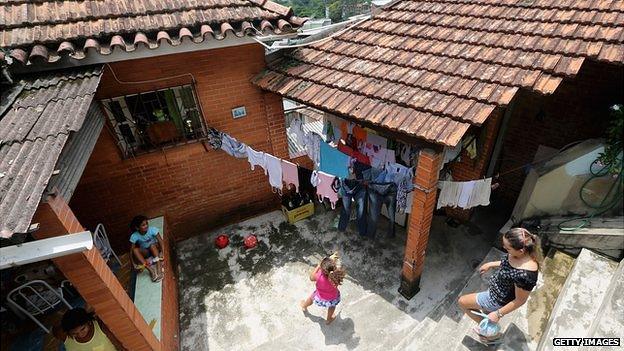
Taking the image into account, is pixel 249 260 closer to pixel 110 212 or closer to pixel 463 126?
pixel 110 212

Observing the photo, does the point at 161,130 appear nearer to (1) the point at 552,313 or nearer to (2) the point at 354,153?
(2) the point at 354,153

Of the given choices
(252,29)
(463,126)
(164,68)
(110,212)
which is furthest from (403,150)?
(110,212)

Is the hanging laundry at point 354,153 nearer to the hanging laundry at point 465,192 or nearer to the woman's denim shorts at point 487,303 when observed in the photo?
the hanging laundry at point 465,192

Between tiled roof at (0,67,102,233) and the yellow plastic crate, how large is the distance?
14.4 feet

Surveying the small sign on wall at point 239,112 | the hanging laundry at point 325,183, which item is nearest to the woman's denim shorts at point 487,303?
the hanging laundry at point 325,183

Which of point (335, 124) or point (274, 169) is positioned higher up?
point (335, 124)

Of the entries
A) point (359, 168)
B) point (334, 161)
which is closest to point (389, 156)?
point (359, 168)

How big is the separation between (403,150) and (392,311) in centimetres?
282

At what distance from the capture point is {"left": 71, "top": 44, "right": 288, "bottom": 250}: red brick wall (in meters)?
5.48

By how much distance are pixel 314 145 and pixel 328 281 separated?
2.70m

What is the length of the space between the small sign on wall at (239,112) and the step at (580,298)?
5953mm

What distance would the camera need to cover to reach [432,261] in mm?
6270

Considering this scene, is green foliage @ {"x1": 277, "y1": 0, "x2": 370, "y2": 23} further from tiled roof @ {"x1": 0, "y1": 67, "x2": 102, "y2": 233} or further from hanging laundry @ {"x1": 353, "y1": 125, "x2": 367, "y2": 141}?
tiled roof @ {"x1": 0, "y1": 67, "x2": 102, "y2": 233}

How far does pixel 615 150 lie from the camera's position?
512 cm
